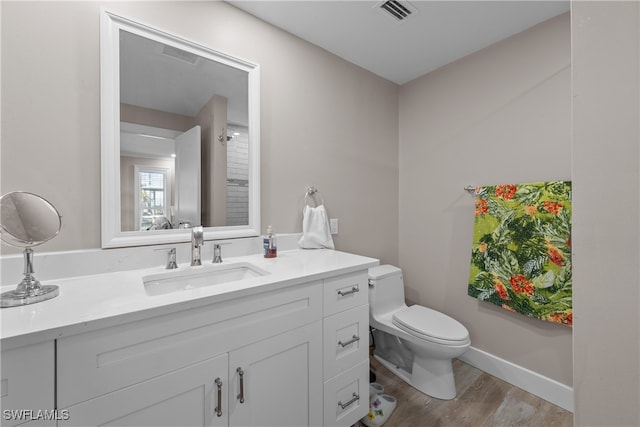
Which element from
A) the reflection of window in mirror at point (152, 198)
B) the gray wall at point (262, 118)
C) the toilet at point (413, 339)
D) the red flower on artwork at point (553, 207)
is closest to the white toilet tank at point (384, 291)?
the toilet at point (413, 339)

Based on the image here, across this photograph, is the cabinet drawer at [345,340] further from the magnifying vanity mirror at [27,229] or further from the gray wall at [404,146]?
the magnifying vanity mirror at [27,229]

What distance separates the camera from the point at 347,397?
1.31 m

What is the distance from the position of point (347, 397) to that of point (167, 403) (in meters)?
0.83

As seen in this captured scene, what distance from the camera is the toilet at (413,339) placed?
1581mm

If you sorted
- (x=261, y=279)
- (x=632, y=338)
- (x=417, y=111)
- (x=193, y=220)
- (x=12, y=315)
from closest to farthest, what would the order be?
(x=632, y=338) → (x=12, y=315) → (x=261, y=279) → (x=193, y=220) → (x=417, y=111)

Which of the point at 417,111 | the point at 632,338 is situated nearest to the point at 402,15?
the point at 417,111

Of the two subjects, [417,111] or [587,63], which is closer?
[587,63]

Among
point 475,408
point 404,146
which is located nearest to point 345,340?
point 475,408

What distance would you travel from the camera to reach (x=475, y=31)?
69.5 inches

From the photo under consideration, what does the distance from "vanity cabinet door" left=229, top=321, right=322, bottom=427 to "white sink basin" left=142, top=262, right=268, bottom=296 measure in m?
0.33

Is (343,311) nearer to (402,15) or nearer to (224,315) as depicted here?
(224,315)

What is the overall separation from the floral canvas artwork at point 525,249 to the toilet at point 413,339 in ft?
1.33

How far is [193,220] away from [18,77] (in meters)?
0.83

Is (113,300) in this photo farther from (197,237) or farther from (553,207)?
(553,207)
